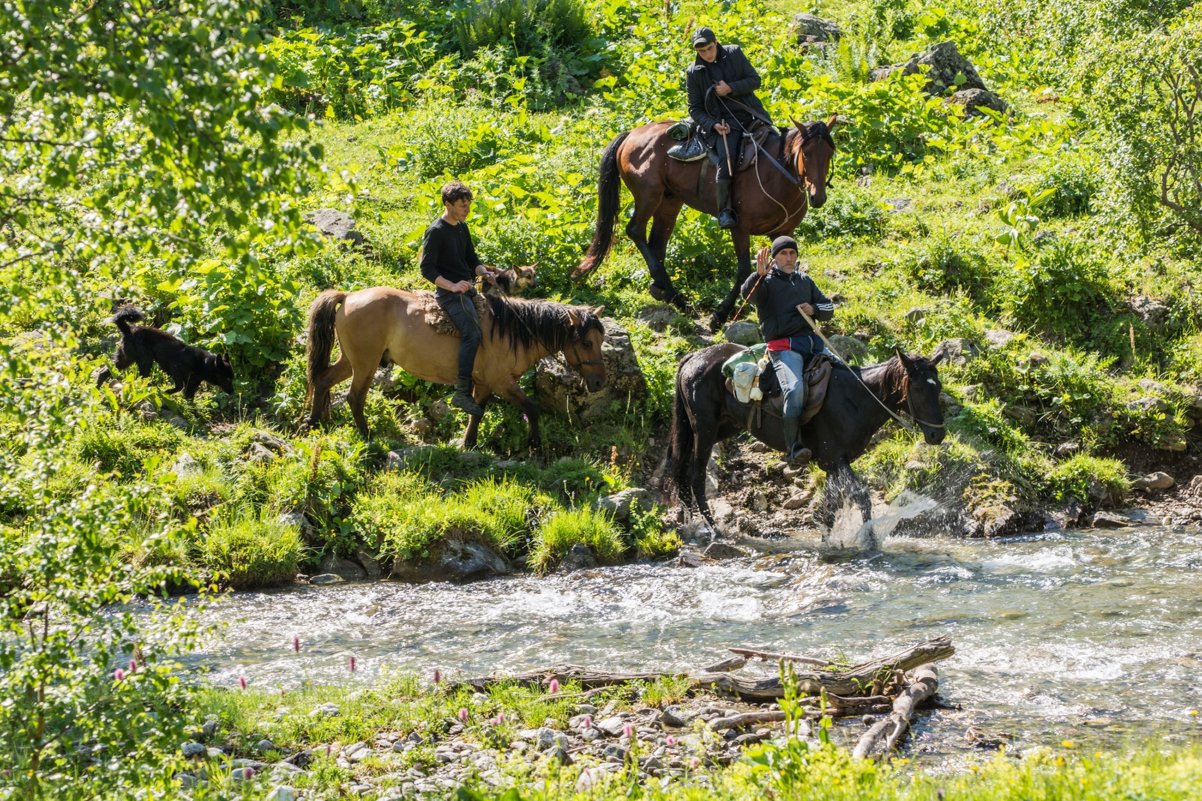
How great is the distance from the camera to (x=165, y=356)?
12883 millimetres

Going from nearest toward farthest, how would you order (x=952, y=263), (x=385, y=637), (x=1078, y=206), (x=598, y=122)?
(x=385, y=637) < (x=952, y=263) < (x=1078, y=206) < (x=598, y=122)

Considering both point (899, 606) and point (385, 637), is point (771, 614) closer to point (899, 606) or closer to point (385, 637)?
point (899, 606)

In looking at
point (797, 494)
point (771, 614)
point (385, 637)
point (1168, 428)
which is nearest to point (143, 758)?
point (385, 637)

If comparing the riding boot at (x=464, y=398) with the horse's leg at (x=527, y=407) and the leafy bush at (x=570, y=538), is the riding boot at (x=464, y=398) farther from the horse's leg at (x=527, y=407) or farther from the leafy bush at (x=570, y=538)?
the leafy bush at (x=570, y=538)

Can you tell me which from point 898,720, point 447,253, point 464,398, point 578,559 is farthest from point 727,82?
point 898,720

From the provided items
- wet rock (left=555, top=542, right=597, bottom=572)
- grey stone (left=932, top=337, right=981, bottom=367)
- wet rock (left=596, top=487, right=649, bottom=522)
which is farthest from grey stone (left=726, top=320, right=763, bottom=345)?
wet rock (left=555, top=542, right=597, bottom=572)

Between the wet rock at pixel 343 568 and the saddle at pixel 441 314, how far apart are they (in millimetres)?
2721

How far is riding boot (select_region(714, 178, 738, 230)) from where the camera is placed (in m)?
14.1

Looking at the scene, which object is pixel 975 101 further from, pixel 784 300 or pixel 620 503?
pixel 620 503

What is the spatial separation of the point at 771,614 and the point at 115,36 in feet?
21.1

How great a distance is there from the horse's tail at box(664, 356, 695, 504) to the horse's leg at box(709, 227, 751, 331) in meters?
2.58

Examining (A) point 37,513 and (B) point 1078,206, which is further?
(B) point 1078,206

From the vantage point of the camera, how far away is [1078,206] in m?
16.2

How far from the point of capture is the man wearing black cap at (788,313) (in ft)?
35.9
